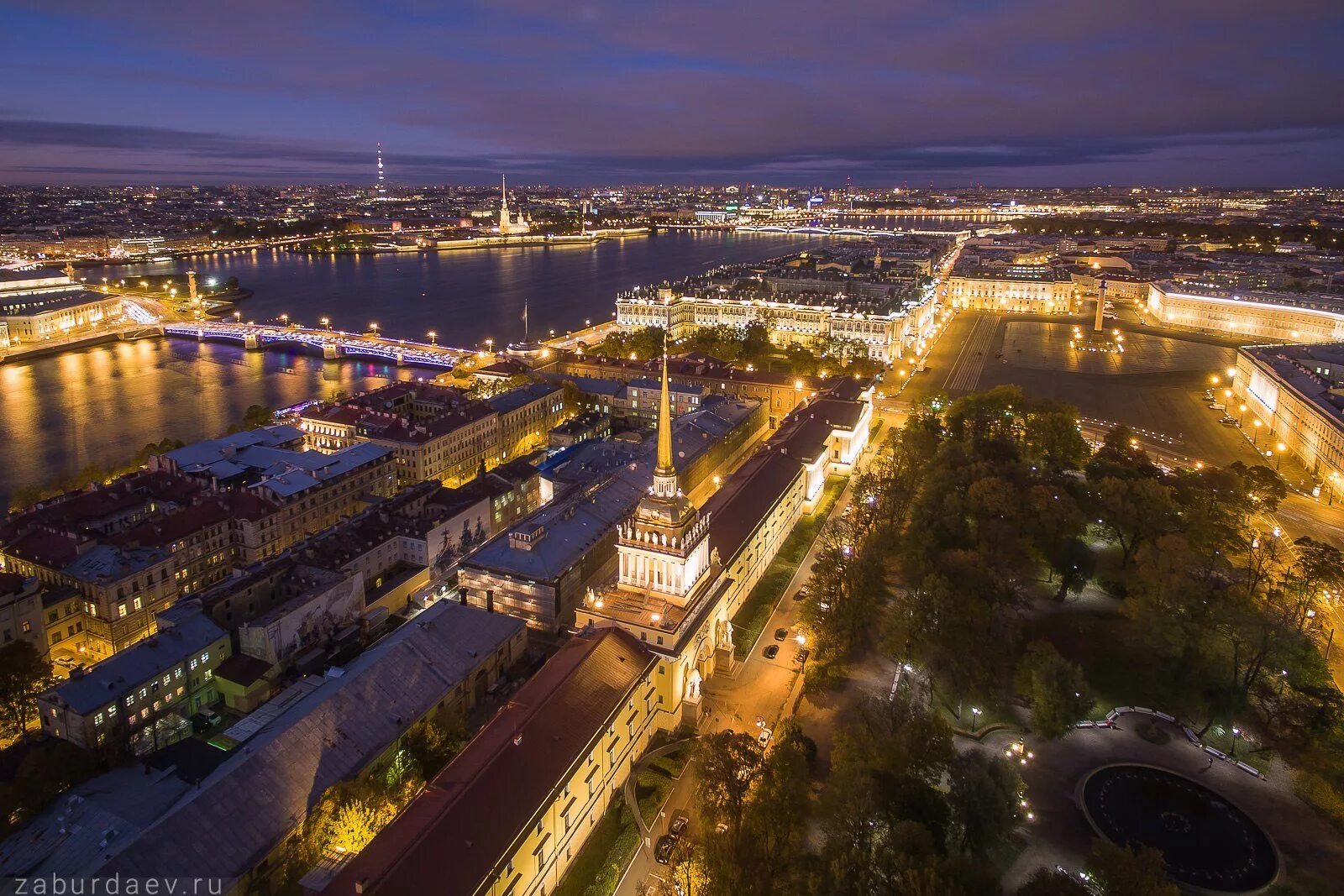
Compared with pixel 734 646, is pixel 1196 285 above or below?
above

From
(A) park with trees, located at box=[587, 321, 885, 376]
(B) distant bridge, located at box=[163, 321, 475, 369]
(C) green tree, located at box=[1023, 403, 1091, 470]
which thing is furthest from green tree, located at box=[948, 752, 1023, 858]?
(B) distant bridge, located at box=[163, 321, 475, 369]

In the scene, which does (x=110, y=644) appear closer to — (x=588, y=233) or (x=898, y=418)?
(x=898, y=418)

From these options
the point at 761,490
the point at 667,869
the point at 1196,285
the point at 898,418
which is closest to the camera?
the point at 667,869

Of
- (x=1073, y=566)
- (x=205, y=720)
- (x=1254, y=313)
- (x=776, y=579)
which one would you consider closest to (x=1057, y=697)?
(x=1073, y=566)

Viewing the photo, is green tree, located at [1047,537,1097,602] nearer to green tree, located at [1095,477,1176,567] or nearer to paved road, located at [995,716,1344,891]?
green tree, located at [1095,477,1176,567]

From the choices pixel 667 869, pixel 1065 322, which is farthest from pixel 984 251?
pixel 667 869
